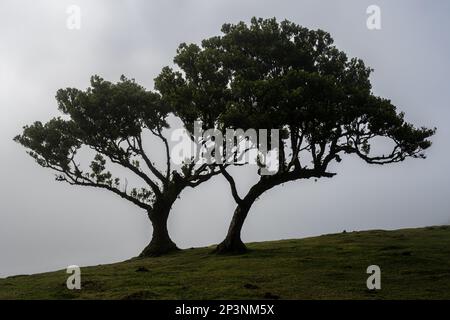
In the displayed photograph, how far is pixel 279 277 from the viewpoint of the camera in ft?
98.9

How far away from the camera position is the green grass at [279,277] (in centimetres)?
2566

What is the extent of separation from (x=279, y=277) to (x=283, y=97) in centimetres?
1416

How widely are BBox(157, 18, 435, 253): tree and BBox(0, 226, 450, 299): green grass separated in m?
6.96

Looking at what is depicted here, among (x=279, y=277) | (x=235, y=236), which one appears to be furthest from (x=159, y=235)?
(x=279, y=277)

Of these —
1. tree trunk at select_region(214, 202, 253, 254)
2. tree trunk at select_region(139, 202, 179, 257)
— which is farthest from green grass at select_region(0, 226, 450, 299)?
tree trunk at select_region(139, 202, 179, 257)

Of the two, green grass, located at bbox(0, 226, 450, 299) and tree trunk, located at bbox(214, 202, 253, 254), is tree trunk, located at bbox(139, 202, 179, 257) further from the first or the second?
tree trunk, located at bbox(214, 202, 253, 254)

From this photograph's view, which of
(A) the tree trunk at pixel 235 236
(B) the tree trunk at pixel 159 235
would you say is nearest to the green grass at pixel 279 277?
(A) the tree trunk at pixel 235 236

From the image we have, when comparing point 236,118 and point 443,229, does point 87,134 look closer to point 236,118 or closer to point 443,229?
point 236,118

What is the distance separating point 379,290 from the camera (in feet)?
85.4

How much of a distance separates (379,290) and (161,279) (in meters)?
12.7

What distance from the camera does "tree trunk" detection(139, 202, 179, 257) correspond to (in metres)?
49.5

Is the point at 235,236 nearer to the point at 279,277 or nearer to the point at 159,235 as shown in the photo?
the point at 159,235

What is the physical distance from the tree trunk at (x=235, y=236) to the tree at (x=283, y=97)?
9cm

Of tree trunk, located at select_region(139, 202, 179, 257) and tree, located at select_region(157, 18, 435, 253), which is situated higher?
tree, located at select_region(157, 18, 435, 253)
